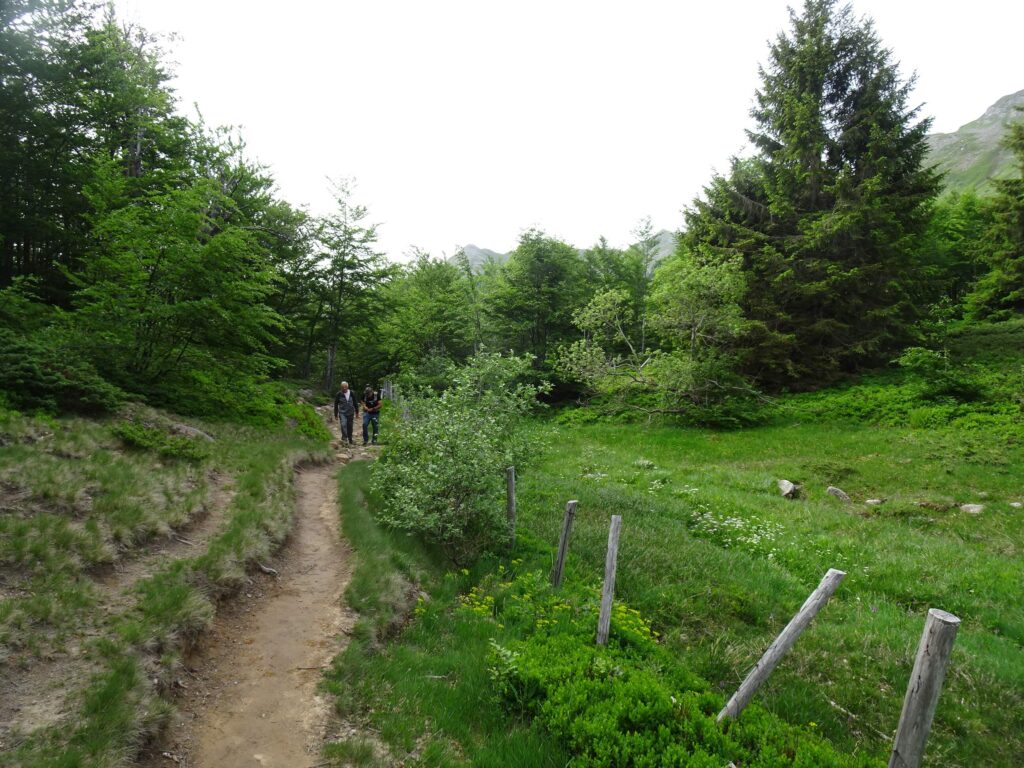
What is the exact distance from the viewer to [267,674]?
4.99m

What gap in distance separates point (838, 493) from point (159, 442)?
16.7 meters

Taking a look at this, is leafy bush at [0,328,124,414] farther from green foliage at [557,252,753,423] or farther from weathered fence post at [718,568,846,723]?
green foliage at [557,252,753,423]

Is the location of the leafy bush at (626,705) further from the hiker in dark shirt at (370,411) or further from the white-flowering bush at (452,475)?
the hiker in dark shirt at (370,411)

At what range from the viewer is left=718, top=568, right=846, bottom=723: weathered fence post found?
4.17m

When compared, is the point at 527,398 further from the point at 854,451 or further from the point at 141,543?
the point at 854,451

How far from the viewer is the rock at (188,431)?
10.9 metres

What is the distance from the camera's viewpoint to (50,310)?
1362 cm

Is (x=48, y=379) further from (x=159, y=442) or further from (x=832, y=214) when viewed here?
(x=832, y=214)

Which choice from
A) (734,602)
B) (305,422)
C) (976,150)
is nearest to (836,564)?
(734,602)

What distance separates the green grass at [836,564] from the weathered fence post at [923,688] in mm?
1741

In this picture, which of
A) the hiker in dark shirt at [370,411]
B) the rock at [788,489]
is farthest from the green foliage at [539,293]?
the rock at [788,489]

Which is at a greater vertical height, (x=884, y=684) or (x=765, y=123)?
(x=765, y=123)

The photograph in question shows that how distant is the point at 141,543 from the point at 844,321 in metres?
29.1

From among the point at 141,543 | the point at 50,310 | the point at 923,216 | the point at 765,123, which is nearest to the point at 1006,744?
the point at 141,543
